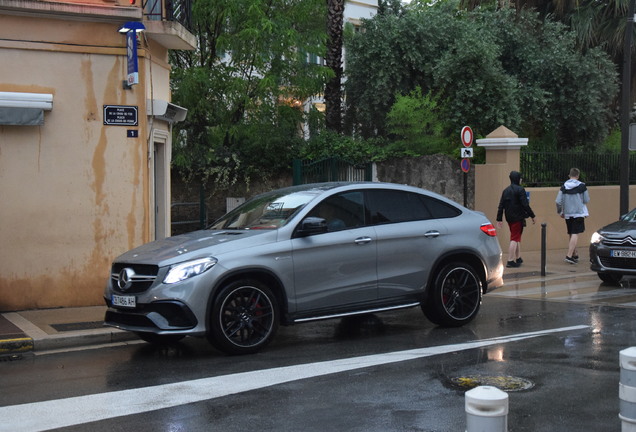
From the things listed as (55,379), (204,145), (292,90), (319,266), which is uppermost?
(292,90)

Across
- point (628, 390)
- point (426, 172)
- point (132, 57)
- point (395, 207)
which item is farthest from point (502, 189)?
point (628, 390)

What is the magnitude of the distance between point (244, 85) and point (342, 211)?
10.3 m

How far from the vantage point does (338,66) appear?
20.6 m

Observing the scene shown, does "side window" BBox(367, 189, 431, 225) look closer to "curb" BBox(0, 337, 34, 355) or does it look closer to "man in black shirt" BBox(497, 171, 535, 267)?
"curb" BBox(0, 337, 34, 355)

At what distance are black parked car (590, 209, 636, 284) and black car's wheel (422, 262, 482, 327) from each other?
452cm

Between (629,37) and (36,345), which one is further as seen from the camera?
(629,37)

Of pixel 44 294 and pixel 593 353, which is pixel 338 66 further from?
pixel 593 353

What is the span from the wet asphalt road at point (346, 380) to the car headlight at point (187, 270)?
813 mm

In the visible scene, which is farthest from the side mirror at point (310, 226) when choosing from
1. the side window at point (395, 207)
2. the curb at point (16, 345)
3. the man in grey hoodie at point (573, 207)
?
the man in grey hoodie at point (573, 207)

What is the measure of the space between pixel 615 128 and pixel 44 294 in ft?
69.3

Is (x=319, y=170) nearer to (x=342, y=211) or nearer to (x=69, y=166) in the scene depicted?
(x=69, y=166)

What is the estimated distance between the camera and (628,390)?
163 inches

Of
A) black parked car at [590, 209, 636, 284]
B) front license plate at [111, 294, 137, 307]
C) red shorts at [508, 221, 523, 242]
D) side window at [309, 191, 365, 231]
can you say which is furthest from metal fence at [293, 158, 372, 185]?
front license plate at [111, 294, 137, 307]

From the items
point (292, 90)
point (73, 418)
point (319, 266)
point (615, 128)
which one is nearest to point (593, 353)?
point (319, 266)
